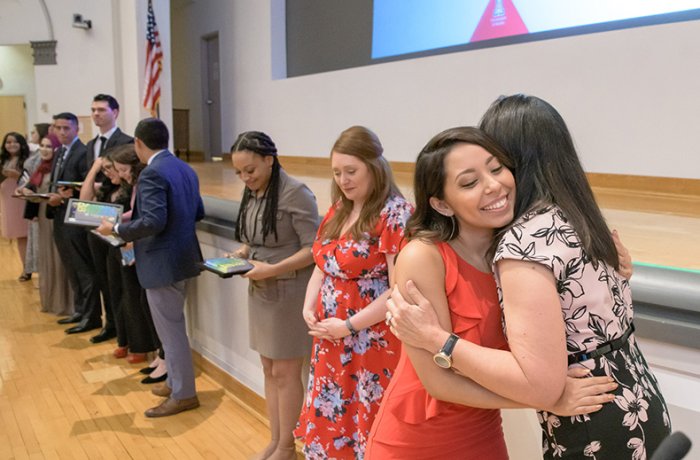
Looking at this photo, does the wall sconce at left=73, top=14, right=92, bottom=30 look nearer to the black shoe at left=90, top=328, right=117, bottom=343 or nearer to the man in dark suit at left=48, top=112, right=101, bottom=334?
the man in dark suit at left=48, top=112, right=101, bottom=334

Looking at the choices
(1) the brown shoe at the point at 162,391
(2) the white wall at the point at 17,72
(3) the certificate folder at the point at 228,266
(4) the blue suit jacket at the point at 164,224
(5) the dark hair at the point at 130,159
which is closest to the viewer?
(3) the certificate folder at the point at 228,266

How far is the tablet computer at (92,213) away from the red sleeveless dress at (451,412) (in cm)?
252

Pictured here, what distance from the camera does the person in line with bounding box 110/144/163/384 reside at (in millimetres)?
3744

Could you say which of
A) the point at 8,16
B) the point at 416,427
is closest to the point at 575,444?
the point at 416,427

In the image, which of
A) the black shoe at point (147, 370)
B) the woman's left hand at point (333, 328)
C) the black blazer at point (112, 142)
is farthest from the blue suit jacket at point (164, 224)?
the black blazer at point (112, 142)

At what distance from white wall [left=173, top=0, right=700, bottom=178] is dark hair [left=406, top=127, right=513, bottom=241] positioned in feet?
14.5

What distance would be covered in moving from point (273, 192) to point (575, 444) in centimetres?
181

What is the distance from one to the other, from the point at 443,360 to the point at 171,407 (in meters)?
2.81

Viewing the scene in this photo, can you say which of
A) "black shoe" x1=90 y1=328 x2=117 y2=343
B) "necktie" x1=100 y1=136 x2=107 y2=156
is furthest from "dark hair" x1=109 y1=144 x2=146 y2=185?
"black shoe" x1=90 y1=328 x2=117 y2=343

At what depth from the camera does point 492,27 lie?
255 inches

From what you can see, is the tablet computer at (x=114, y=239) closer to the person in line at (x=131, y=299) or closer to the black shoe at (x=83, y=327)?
the person in line at (x=131, y=299)

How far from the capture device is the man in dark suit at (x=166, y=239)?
322 cm

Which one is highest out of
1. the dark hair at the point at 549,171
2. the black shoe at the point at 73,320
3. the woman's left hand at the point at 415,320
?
the dark hair at the point at 549,171

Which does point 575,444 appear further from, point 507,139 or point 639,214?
point 639,214
